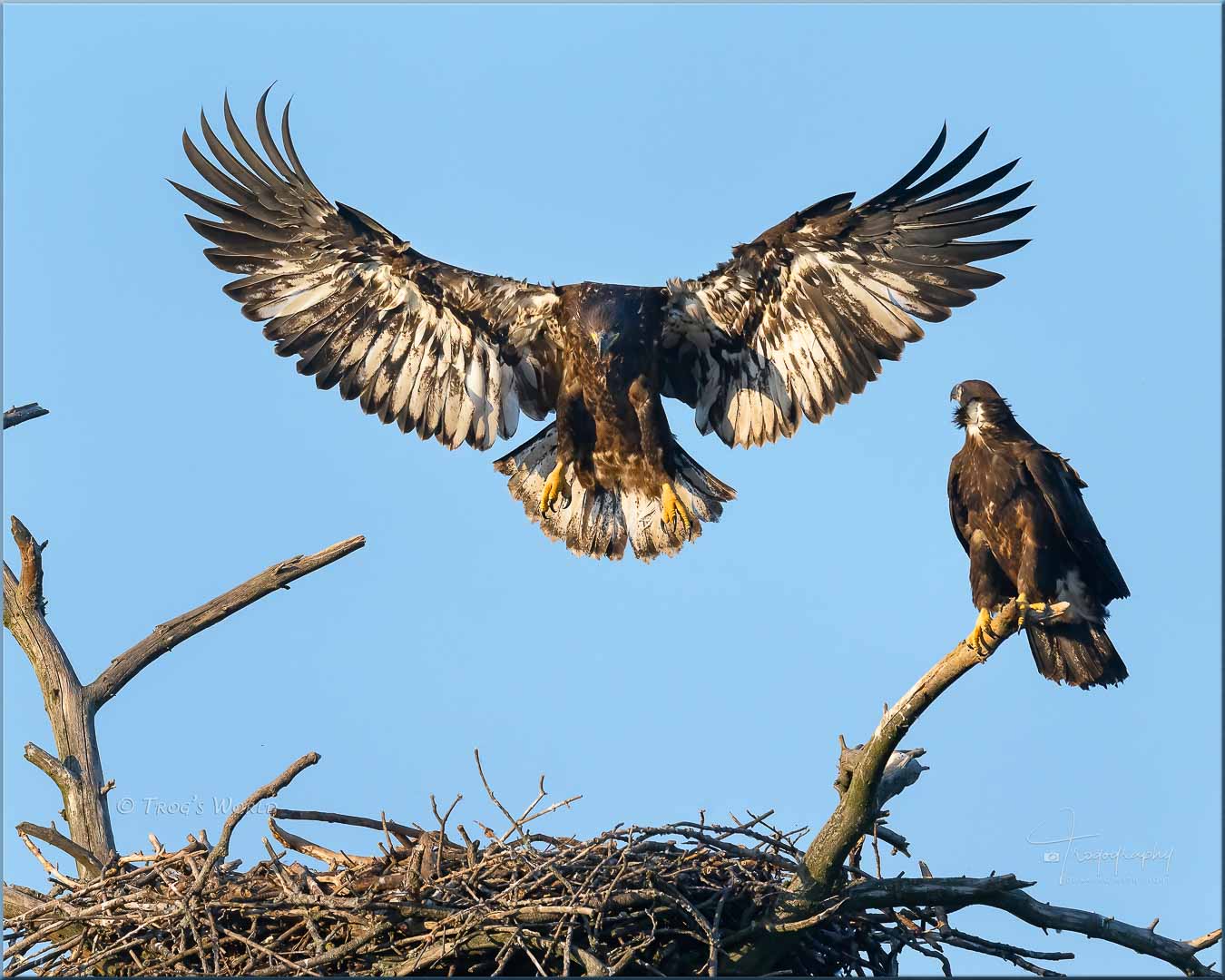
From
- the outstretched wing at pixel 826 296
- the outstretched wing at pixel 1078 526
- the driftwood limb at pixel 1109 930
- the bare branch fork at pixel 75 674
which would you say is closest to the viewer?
the driftwood limb at pixel 1109 930

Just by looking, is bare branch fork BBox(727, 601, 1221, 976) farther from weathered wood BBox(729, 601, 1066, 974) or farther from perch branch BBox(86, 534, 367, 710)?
perch branch BBox(86, 534, 367, 710)

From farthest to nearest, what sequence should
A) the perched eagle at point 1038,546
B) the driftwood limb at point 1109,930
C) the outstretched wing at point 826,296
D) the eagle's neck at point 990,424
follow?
the outstretched wing at point 826,296 → the eagle's neck at point 990,424 → the perched eagle at point 1038,546 → the driftwood limb at point 1109,930

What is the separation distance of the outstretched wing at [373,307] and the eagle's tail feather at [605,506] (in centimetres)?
29

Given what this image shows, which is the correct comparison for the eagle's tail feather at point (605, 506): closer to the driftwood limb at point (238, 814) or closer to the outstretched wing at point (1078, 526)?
the outstretched wing at point (1078, 526)

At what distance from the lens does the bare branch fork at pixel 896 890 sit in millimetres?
5871

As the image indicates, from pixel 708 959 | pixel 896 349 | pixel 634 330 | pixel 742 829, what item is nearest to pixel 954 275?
pixel 896 349

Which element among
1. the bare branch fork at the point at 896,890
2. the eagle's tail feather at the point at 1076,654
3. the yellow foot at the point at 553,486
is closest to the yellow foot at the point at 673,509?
the yellow foot at the point at 553,486

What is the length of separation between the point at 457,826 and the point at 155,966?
1.48 m

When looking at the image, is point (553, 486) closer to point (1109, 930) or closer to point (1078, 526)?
point (1078, 526)

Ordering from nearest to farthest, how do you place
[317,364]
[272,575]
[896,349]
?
[272,575] → [896,349] → [317,364]

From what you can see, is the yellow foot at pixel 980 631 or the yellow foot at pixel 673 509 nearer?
the yellow foot at pixel 980 631

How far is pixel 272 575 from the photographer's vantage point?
707 cm

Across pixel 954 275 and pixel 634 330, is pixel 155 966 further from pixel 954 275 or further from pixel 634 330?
pixel 954 275

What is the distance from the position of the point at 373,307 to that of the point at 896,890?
5.10 meters
